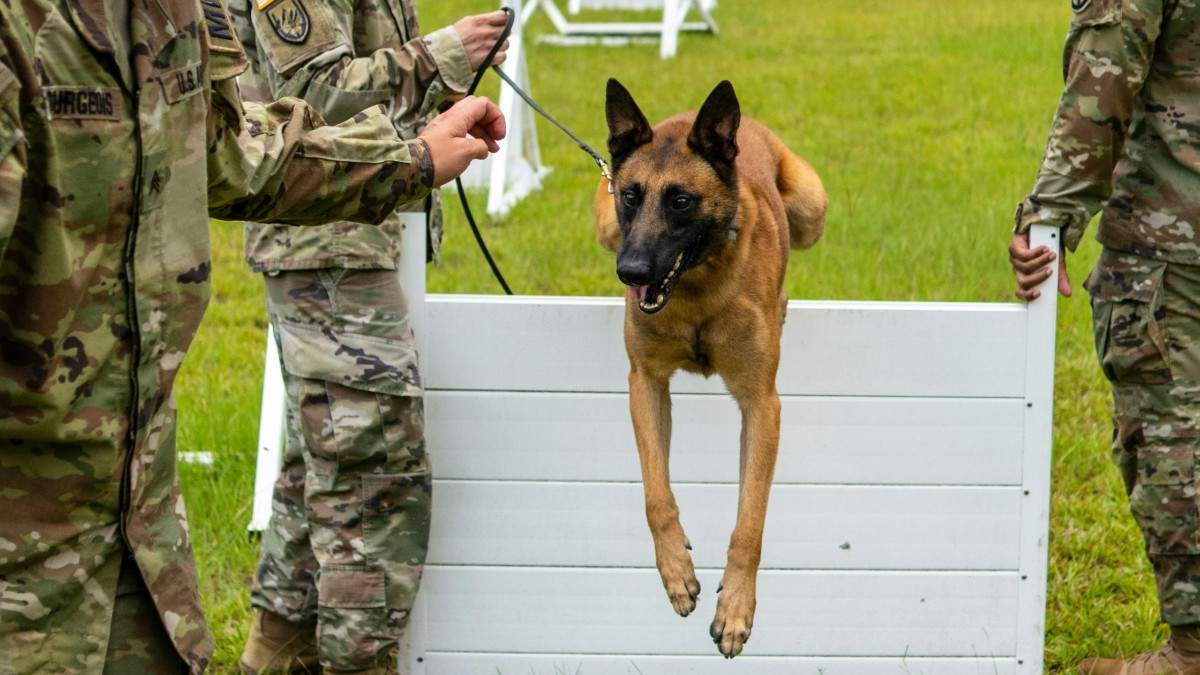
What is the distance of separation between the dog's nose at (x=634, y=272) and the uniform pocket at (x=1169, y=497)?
5.36 feet

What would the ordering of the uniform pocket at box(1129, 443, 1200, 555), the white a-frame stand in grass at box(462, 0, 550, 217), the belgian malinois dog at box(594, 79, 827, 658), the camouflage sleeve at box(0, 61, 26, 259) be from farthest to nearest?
the white a-frame stand in grass at box(462, 0, 550, 217), the uniform pocket at box(1129, 443, 1200, 555), the belgian malinois dog at box(594, 79, 827, 658), the camouflage sleeve at box(0, 61, 26, 259)

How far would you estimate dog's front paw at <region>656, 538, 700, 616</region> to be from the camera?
333cm

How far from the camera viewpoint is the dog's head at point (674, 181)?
3502 mm

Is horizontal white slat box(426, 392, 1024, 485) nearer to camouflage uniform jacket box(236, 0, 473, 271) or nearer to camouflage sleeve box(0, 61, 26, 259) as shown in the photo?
camouflage uniform jacket box(236, 0, 473, 271)

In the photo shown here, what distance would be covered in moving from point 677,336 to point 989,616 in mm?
1327

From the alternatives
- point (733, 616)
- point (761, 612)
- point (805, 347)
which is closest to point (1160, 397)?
point (805, 347)

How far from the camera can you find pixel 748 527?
11.2 feet

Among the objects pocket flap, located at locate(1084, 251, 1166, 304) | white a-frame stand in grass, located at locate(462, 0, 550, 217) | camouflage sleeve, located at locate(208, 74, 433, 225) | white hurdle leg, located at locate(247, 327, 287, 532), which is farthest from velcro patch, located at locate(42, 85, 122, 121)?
white a-frame stand in grass, located at locate(462, 0, 550, 217)

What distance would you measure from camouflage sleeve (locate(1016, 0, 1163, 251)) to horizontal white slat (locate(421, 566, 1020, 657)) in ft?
3.44

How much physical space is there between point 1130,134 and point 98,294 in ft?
9.22

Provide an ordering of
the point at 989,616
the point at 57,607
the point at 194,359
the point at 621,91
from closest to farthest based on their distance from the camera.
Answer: the point at 57,607
the point at 621,91
the point at 989,616
the point at 194,359

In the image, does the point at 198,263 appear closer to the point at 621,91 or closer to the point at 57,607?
the point at 57,607

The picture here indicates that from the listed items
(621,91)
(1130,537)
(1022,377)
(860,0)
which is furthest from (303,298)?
(860,0)

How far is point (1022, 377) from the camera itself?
408 centimetres
